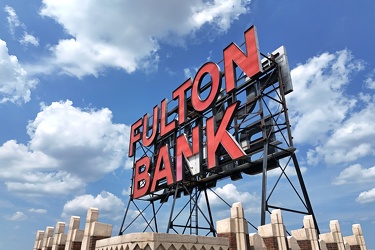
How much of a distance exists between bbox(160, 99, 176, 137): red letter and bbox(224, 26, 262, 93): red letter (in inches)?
278

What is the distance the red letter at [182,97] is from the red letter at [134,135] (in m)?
6.85

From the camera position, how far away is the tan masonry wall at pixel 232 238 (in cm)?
1020

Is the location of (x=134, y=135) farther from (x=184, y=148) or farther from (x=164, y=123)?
(x=184, y=148)

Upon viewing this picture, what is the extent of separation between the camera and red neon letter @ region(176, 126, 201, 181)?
22938 millimetres

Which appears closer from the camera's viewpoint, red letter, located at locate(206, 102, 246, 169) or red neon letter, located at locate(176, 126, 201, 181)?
red letter, located at locate(206, 102, 246, 169)

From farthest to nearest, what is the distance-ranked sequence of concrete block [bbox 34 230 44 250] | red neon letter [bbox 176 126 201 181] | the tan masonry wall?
concrete block [bbox 34 230 44 250] → red neon letter [bbox 176 126 201 181] → the tan masonry wall

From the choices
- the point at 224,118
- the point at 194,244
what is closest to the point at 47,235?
the point at 224,118

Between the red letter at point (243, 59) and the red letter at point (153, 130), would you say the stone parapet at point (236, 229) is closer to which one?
the red letter at point (243, 59)

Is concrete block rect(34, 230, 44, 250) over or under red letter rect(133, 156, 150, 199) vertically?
under

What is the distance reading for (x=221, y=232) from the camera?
13.3 m

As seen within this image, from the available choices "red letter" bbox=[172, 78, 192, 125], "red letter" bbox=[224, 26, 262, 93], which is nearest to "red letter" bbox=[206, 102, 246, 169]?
"red letter" bbox=[224, 26, 262, 93]

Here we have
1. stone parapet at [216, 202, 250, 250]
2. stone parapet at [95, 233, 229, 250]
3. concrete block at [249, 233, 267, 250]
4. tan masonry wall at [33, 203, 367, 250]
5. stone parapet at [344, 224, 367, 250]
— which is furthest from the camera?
stone parapet at [344, 224, 367, 250]

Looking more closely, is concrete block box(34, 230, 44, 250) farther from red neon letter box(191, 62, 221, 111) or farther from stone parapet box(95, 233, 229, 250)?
stone parapet box(95, 233, 229, 250)

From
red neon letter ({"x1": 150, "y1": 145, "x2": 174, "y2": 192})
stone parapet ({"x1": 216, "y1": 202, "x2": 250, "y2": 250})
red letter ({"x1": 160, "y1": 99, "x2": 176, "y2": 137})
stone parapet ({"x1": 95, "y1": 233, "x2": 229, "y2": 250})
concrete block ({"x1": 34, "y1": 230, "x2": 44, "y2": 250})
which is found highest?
red letter ({"x1": 160, "y1": 99, "x2": 176, "y2": 137})
